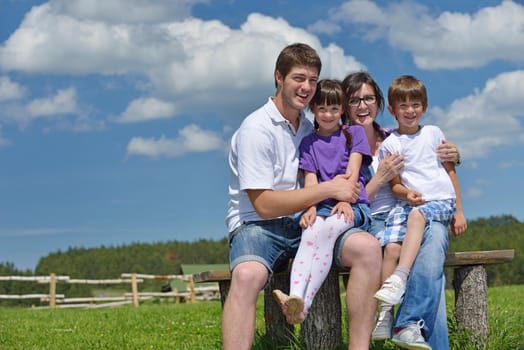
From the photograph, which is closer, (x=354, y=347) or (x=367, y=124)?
(x=354, y=347)

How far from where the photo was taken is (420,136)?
4605 millimetres

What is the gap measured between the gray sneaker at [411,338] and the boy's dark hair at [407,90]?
4.33 feet

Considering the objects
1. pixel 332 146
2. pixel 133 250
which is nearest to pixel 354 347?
pixel 332 146

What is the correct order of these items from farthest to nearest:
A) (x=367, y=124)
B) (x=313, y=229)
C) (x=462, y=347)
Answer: (x=462, y=347) → (x=367, y=124) → (x=313, y=229)

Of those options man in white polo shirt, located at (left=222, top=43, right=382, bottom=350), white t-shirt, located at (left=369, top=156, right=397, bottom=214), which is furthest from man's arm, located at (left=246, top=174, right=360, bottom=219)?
white t-shirt, located at (left=369, top=156, right=397, bottom=214)

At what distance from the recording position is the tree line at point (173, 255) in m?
53.7

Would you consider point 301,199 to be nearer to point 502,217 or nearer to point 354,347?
point 354,347

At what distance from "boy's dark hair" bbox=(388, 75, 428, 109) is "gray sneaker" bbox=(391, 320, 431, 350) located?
1.32m

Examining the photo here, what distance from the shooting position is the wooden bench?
466 cm

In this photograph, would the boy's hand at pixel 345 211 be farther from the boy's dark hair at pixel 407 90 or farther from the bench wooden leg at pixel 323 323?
the boy's dark hair at pixel 407 90

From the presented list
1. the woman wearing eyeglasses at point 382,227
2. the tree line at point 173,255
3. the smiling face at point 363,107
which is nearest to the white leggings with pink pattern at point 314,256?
the woman wearing eyeglasses at point 382,227

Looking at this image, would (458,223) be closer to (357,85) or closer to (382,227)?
(382,227)

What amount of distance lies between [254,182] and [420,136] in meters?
1.14

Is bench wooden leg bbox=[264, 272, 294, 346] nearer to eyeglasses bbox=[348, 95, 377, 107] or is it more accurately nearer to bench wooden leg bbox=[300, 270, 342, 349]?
bench wooden leg bbox=[300, 270, 342, 349]
